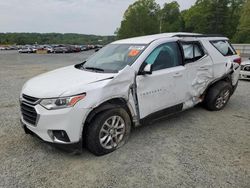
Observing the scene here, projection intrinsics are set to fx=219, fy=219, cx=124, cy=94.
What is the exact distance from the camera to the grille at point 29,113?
9.57ft

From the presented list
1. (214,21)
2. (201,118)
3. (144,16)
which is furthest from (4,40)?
(201,118)

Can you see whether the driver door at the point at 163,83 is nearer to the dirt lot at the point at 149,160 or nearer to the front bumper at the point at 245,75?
the dirt lot at the point at 149,160

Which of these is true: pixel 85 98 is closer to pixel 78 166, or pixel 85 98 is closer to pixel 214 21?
pixel 78 166

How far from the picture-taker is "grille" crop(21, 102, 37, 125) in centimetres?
292

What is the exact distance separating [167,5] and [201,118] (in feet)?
268

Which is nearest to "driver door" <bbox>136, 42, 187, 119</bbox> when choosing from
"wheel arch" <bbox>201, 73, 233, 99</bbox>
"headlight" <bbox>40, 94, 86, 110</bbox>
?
"wheel arch" <bbox>201, 73, 233, 99</bbox>

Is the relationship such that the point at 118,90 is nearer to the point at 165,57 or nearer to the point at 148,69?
the point at 148,69

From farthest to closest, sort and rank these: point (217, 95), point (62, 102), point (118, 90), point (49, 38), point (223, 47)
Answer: point (49, 38)
point (223, 47)
point (217, 95)
point (118, 90)
point (62, 102)

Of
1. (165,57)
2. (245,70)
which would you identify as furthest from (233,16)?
(165,57)

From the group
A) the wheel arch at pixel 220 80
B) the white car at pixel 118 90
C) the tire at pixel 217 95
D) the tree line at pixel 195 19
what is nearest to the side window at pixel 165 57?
the white car at pixel 118 90

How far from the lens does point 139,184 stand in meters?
2.54

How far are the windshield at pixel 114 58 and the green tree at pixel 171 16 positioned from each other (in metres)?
71.0

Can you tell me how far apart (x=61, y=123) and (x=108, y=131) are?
71 cm

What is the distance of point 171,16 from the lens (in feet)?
254
